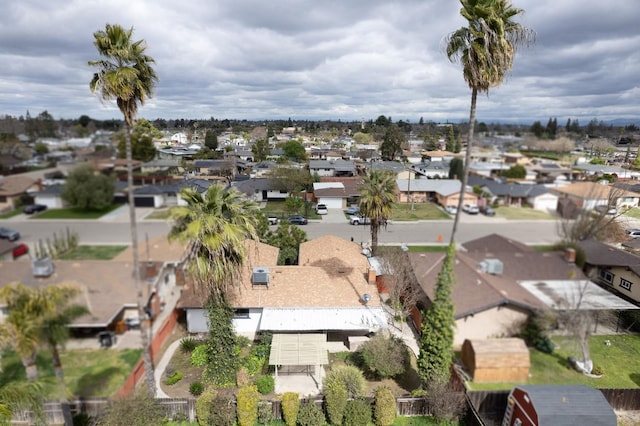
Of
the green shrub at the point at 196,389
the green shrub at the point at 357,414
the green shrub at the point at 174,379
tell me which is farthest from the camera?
the green shrub at the point at 174,379

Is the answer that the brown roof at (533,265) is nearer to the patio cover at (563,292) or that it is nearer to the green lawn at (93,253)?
the patio cover at (563,292)

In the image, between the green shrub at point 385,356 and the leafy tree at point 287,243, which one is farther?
the leafy tree at point 287,243

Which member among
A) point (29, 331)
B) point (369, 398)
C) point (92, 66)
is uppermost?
point (92, 66)

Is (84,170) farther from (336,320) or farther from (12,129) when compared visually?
(336,320)

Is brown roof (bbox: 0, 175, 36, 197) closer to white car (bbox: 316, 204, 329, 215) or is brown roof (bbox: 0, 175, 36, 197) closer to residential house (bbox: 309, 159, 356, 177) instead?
white car (bbox: 316, 204, 329, 215)

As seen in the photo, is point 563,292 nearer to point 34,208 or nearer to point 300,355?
point 300,355

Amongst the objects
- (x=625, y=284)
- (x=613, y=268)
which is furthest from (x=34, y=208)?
(x=625, y=284)

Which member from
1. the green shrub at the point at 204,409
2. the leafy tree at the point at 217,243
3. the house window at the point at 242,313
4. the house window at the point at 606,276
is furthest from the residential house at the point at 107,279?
the house window at the point at 606,276

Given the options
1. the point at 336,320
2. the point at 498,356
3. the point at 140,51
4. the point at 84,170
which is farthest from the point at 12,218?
the point at 498,356
